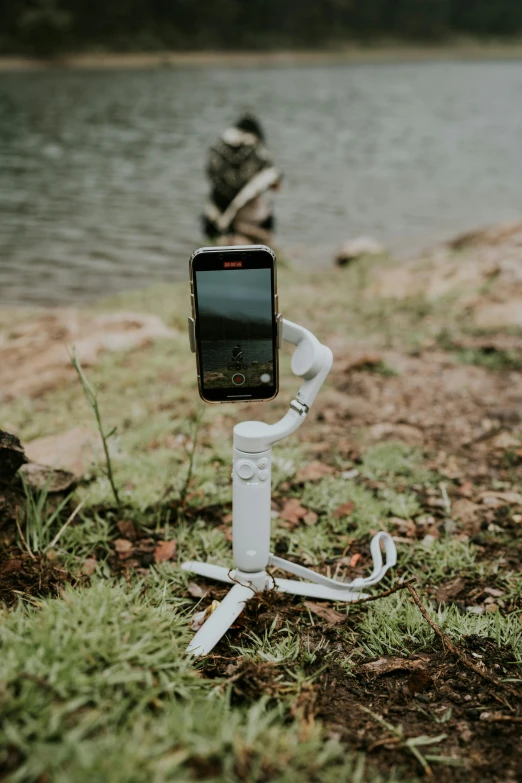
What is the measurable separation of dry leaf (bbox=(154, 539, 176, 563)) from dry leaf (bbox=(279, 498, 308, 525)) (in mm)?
575

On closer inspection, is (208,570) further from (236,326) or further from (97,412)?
(236,326)

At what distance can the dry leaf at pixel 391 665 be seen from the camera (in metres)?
2.21

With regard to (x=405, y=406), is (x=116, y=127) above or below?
above

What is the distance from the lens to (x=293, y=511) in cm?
329

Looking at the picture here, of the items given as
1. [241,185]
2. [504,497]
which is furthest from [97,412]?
[241,185]

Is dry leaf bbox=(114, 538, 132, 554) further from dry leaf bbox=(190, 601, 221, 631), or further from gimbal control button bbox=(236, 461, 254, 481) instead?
gimbal control button bbox=(236, 461, 254, 481)

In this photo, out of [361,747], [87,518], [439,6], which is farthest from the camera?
[439,6]

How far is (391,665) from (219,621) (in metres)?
0.60

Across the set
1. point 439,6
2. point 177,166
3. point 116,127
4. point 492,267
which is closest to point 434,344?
point 492,267

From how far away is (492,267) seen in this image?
7.18 m

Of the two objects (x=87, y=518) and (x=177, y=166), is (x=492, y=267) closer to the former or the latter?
(x=87, y=518)

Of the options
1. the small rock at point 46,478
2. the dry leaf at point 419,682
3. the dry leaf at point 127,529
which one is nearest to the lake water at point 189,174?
the small rock at point 46,478

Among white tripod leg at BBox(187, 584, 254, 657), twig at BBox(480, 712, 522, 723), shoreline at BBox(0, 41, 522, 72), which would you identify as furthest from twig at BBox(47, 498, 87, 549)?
shoreline at BBox(0, 41, 522, 72)

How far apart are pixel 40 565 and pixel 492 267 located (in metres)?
6.10
